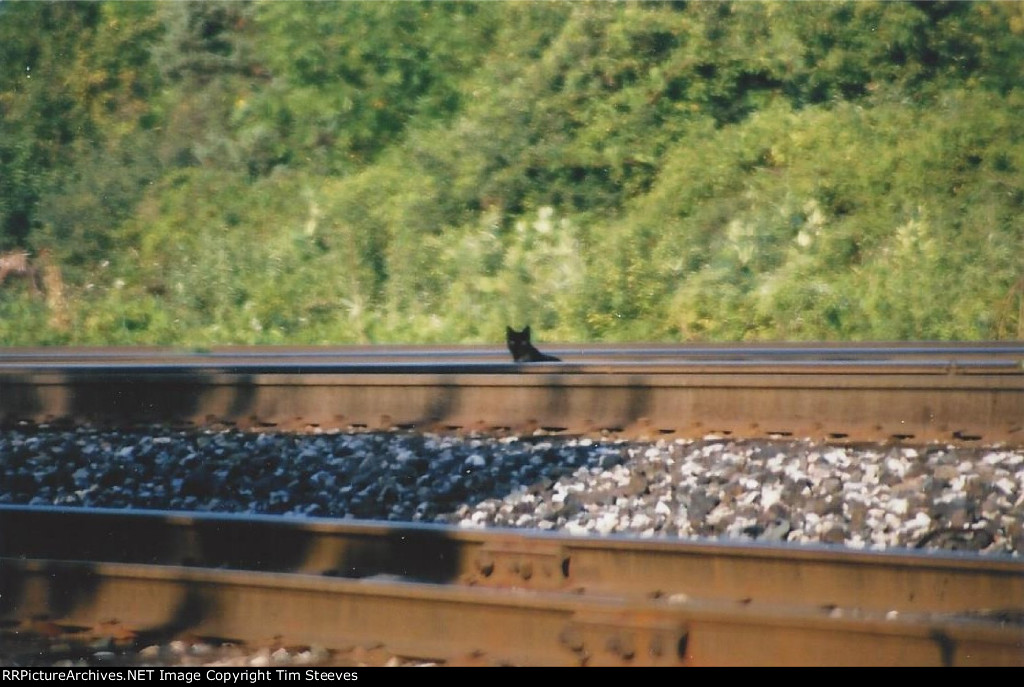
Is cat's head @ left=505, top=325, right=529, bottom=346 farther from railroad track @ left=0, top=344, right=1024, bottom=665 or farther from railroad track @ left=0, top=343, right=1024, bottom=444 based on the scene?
railroad track @ left=0, top=344, right=1024, bottom=665

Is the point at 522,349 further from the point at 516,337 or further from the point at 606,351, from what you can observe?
the point at 606,351

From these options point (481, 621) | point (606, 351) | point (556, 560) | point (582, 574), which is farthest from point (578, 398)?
point (481, 621)

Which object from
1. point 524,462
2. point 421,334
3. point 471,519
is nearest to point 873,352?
point 524,462

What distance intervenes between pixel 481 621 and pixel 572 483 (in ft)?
10.1

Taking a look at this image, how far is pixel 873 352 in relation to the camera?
39.7 ft

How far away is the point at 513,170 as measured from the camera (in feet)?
71.6

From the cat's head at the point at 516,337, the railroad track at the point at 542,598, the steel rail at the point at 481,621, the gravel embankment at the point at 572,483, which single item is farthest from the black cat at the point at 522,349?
the steel rail at the point at 481,621

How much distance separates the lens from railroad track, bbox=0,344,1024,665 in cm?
405

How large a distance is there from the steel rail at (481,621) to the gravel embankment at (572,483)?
1745 millimetres

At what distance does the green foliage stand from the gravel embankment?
9.04 meters

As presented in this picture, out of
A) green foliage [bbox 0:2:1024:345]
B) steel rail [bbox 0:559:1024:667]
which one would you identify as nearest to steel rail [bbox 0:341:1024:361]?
green foliage [bbox 0:2:1024:345]

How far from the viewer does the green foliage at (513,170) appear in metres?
18.2

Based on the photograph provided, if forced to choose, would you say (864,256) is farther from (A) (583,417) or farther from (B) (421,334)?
(A) (583,417)

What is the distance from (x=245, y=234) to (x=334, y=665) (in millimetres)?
A: 19043
